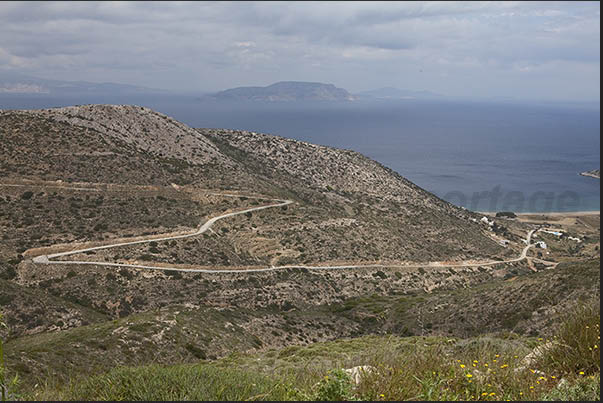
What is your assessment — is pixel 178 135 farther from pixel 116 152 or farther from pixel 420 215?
pixel 420 215

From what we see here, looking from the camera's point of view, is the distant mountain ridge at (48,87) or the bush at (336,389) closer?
the bush at (336,389)

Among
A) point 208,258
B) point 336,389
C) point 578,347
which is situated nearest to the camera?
point 336,389

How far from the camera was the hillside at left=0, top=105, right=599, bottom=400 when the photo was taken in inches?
763

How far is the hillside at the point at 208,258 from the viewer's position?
63.6ft

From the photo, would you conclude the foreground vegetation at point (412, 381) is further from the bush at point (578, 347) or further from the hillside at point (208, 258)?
the hillside at point (208, 258)

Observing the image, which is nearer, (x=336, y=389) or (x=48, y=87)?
(x=336, y=389)

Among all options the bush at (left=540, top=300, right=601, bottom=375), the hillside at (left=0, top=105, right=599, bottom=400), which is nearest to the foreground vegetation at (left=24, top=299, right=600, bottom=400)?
the bush at (left=540, top=300, right=601, bottom=375)

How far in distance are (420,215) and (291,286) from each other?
1104 inches

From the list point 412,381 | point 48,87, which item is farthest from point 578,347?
point 48,87

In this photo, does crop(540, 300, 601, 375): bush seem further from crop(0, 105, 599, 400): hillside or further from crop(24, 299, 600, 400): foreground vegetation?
crop(0, 105, 599, 400): hillside

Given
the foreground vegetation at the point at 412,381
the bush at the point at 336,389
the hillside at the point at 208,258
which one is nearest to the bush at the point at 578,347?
the foreground vegetation at the point at 412,381

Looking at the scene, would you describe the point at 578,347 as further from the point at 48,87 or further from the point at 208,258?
the point at 48,87

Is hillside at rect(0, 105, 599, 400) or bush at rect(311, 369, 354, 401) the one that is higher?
bush at rect(311, 369, 354, 401)

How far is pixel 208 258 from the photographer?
31.3 meters
